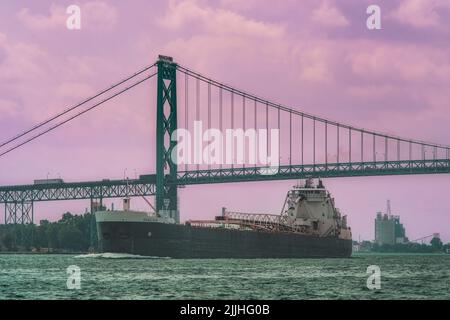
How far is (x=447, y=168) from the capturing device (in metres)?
150

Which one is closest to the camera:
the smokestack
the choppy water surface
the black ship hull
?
the choppy water surface

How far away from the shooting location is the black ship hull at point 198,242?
116 meters

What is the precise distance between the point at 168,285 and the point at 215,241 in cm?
5663

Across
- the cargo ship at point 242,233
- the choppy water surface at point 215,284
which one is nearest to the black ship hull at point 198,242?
the cargo ship at point 242,233

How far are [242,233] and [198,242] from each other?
25.1 feet

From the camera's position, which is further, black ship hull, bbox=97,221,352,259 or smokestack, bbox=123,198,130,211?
smokestack, bbox=123,198,130,211

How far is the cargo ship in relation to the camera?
116 metres

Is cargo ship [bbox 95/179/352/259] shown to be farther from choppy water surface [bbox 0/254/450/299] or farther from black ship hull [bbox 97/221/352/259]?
choppy water surface [bbox 0/254/450/299]

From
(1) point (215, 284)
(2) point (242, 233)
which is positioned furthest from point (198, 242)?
(1) point (215, 284)

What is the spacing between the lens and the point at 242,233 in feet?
415

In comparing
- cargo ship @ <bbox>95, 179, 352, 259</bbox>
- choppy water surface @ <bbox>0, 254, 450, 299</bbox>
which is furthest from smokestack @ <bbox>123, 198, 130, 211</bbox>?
choppy water surface @ <bbox>0, 254, 450, 299</bbox>

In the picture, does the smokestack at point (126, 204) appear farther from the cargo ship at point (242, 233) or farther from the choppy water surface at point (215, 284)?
the choppy water surface at point (215, 284)
